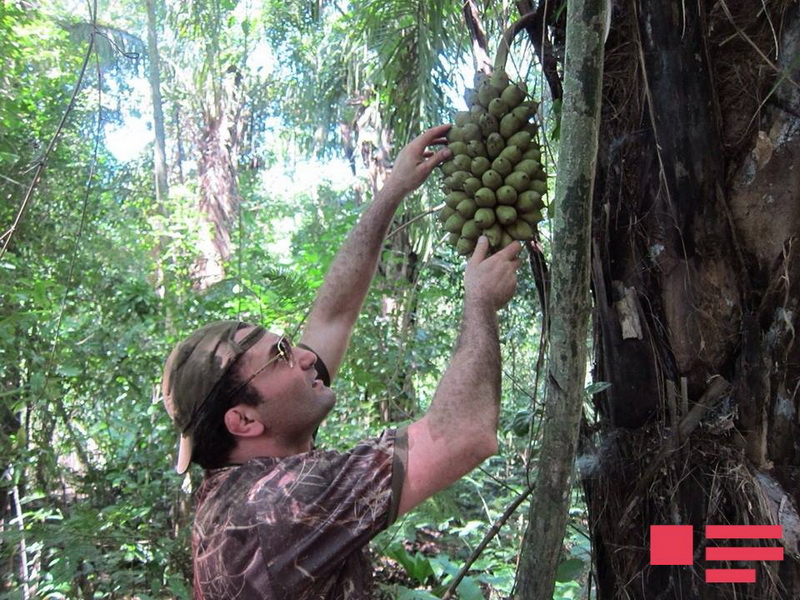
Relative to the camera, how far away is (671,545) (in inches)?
62.5

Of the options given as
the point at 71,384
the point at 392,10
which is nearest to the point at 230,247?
the point at 71,384

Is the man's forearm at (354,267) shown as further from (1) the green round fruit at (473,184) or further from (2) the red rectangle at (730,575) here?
(2) the red rectangle at (730,575)

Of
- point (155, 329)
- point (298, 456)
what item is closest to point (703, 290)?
point (298, 456)

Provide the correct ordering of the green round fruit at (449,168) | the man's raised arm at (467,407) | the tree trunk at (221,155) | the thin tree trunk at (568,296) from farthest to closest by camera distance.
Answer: the tree trunk at (221,155) → the green round fruit at (449,168) → the man's raised arm at (467,407) → the thin tree trunk at (568,296)

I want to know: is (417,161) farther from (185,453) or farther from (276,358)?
(185,453)

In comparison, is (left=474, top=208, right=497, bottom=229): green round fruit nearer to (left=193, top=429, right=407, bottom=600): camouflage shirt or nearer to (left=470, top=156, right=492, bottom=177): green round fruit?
(left=470, top=156, right=492, bottom=177): green round fruit

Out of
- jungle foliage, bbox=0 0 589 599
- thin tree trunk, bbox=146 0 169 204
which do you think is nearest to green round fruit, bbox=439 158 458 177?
jungle foliage, bbox=0 0 589 599

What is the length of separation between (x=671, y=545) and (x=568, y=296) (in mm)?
778

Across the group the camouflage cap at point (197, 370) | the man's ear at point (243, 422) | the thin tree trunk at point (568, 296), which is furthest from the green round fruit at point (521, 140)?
the man's ear at point (243, 422)

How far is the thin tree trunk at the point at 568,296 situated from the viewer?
1.17 meters

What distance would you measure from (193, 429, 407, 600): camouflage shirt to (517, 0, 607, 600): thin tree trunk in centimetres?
33

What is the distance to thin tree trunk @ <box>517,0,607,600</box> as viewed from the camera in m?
1.17

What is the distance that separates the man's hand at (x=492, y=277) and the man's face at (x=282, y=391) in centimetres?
50

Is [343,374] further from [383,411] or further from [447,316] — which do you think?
[447,316]
